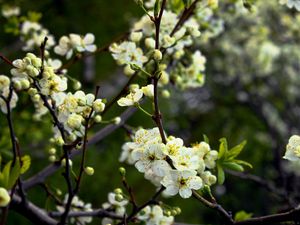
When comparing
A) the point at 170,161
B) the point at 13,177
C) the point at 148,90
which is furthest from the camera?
the point at 148,90

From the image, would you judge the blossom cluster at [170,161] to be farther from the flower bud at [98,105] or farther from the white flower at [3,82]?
the white flower at [3,82]

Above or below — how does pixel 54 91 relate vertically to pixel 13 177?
above

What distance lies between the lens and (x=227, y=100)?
644 centimetres

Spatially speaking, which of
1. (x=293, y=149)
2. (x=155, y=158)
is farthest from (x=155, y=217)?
(x=293, y=149)

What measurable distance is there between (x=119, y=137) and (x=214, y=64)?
1677mm

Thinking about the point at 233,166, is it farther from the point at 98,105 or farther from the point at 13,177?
the point at 13,177

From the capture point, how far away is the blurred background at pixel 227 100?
169 inches

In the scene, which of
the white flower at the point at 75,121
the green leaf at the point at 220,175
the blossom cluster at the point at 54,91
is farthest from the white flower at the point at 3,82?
the green leaf at the point at 220,175

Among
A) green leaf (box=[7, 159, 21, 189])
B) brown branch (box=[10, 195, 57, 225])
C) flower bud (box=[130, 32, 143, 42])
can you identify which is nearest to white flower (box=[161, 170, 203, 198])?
green leaf (box=[7, 159, 21, 189])

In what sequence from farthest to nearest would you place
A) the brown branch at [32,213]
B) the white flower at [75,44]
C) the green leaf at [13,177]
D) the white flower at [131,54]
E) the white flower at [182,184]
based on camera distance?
the white flower at [75,44] < the white flower at [131,54] < the brown branch at [32,213] < the white flower at [182,184] < the green leaf at [13,177]

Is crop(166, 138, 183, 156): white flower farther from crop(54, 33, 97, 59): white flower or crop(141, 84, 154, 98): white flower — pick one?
crop(54, 33, 97, 59): white flower

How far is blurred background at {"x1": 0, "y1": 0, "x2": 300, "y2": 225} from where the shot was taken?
428 cm

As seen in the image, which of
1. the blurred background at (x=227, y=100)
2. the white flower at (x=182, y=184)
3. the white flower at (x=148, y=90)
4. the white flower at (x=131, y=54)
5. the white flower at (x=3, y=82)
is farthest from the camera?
the blurred background at (x=227, y=100)

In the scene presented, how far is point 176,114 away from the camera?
7.54 metres
